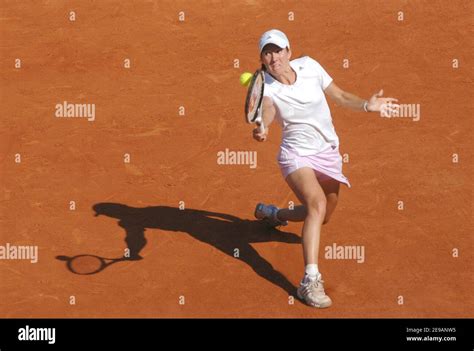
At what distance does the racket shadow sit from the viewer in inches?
391

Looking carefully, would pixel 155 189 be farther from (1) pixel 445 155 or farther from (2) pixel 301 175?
(1) pixel 445 155

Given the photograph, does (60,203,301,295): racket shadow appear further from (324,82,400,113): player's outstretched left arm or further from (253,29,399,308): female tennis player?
(324,82,400,113): player's outstretched left arm

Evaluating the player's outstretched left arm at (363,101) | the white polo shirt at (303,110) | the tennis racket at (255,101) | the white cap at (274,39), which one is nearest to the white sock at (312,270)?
the white polo shirt at (303,110)

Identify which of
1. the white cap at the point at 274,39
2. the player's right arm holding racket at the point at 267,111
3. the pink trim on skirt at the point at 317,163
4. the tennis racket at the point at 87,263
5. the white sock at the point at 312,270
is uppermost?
the white cap at the point at 274,39

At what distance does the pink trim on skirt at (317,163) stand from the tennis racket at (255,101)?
0.53 m

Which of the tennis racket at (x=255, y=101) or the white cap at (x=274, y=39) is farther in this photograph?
the white cap at (x=274, y=39)

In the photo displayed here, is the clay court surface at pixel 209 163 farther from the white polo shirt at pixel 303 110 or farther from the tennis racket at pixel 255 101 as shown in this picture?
the tennis racket at pixel 255 101

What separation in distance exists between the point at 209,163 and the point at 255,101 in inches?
120

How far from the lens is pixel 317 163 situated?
29.8 feet

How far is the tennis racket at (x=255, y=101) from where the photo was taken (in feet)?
27.9

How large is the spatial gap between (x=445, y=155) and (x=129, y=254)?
411cm

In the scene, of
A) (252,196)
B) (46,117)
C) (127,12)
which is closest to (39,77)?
(46,117)

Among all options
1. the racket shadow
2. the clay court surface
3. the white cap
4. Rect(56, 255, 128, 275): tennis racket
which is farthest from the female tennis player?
Rect(56, 255, 128, 275): tennis racket

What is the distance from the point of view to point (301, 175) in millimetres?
8930
